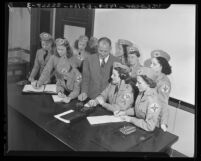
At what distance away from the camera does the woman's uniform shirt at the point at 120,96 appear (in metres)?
1.90

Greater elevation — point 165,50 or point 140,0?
point 140,0

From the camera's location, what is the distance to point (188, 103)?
1854 millimetres

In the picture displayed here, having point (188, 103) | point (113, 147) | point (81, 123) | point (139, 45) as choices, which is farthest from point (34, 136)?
Answer: point (188, 103)

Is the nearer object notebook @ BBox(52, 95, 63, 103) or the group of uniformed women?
the group of uniformed women

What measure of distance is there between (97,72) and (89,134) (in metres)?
0.44

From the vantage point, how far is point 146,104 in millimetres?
1842

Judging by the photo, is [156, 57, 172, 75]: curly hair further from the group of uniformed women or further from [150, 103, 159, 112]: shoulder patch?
[150, 103, 159, 112]: shoulder patch

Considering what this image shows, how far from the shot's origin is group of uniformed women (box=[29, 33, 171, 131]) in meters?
1.84

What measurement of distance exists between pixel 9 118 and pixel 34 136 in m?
0.21

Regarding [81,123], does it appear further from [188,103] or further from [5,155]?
[188,103]

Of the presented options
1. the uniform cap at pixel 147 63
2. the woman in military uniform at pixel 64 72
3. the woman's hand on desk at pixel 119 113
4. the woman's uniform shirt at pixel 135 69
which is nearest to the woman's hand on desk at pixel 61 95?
the woman in military uniform at pixel 64 72

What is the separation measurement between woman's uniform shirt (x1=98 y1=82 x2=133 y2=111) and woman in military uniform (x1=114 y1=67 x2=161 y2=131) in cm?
6

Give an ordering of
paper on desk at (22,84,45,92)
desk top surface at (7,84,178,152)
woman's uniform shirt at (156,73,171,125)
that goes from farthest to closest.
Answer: paper on desk at (22,84,45,92)
woman's uniform shirt at (156,73,171,125)
desk top surface at (7,84,178,152)

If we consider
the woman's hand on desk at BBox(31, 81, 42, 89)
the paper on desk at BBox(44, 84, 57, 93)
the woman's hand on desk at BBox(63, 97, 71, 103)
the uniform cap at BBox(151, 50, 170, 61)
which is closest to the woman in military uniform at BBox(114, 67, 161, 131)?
the uniform cap at BBox(151, 50, 170, 61)
